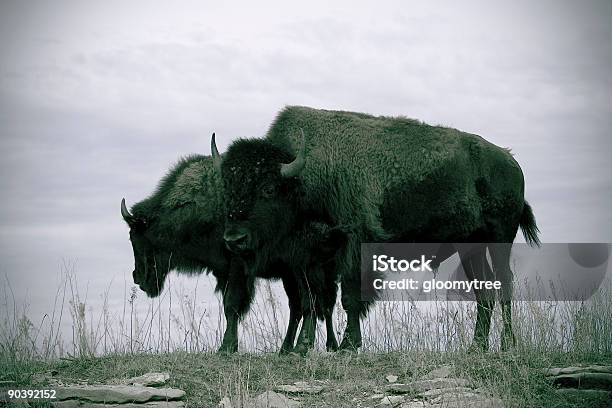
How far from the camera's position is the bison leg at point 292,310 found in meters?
12.3

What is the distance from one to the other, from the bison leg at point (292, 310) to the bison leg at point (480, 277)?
2.21 meters

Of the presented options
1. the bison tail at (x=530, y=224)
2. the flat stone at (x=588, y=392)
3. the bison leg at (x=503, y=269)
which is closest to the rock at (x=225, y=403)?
the flat stone at (x=588, y=392)

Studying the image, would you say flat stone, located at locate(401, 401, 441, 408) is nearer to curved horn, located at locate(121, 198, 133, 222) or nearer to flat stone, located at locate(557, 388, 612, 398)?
flat stone, located at locate(557, 388, 612, 398)

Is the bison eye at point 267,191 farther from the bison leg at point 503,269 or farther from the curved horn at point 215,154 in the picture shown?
the bison leg at point 503,269

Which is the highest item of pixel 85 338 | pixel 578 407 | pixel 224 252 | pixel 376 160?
pixel 376 160

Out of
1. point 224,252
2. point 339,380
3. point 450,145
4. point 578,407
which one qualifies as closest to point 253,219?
point 224,252

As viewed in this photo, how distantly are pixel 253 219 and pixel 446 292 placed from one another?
10.4ft

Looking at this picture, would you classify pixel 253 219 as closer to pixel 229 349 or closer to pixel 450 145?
pixel 229 349

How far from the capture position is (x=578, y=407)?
9883mm

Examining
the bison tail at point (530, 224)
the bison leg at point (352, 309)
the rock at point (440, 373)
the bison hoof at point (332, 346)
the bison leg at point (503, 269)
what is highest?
the bison tail at point (530, 224)

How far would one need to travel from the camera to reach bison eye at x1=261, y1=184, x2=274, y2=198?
11781 mm

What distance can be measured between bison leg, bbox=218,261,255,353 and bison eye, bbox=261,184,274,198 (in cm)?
100

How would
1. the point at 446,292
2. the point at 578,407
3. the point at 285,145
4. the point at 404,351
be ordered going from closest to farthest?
the point at 578,407 < the point at 404,351 < the point at 285,145 < the point at 446,292

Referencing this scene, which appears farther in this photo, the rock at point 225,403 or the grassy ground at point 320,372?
the grassy ground at point 320,372
